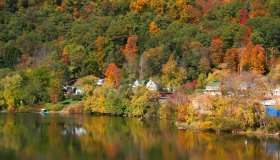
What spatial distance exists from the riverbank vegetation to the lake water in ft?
9.48

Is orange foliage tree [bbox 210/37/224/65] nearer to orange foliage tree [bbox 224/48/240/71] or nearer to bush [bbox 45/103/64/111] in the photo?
orange foliage tree [bbox 224/48/240/71]

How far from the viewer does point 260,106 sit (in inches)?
1404

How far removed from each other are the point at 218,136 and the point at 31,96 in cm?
2614

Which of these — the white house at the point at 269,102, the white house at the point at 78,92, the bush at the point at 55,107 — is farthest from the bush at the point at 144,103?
the white house at the point at 269,102

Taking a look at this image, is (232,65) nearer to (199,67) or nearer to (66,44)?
(199,67)

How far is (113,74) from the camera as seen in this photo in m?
61.3

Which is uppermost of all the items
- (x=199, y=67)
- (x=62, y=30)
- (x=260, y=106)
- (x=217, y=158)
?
(x=62, y=30)

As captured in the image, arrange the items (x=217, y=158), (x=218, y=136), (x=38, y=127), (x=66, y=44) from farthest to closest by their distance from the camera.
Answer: (x=66, y=44) → (x=38, y=127) → (x=218, y=136) → (x=217, y=158)

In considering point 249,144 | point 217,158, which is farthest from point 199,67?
point 217,158

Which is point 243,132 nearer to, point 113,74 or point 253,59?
point 253,59

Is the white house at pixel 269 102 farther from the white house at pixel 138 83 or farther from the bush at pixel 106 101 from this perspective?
the white house at pixel 138 83

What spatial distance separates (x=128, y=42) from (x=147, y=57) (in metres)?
8.90

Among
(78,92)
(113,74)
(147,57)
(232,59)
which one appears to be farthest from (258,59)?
(78,92)

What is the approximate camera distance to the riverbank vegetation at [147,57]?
39438 mm
